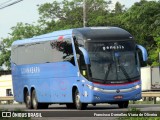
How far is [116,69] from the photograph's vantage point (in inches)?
1171

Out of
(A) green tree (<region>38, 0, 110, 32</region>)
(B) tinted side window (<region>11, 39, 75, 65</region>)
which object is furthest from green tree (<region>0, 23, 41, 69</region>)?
(B) tinted side window (<region>11, 39, 75, 65</region>)

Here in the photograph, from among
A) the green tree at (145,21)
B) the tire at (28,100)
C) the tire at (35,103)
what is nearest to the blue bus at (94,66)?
the tire at (35,103)

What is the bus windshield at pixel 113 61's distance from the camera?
29531 millimetres

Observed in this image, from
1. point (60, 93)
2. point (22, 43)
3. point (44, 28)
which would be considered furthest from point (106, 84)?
point (44, 28)

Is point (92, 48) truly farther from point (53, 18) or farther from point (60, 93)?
point (53, 18)

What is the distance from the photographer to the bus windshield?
96.9 ft

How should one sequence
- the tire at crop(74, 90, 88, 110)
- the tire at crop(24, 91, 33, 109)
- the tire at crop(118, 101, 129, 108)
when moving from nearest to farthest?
the tire at crop(74, 90, 88, 110) < the tire at crop(118, 101, 129, 108) < the tire at crop(24, 91, 33, 109)

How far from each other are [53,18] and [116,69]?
74216mm

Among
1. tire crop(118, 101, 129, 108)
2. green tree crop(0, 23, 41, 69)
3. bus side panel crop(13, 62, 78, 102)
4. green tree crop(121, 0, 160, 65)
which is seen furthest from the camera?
green tree crop(0, 23, 41, 69)

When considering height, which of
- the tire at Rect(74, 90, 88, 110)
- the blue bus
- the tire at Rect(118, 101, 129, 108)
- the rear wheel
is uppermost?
the blue bus

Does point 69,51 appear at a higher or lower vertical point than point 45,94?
higher

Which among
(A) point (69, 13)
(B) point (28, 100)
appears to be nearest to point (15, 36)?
(A) point (69, 13)

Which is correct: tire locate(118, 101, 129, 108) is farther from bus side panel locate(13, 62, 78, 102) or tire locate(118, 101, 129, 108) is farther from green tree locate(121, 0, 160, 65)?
green tree locate(121, 0, 160, 65)

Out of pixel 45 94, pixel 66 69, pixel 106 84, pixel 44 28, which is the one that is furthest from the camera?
pixel 44 28
